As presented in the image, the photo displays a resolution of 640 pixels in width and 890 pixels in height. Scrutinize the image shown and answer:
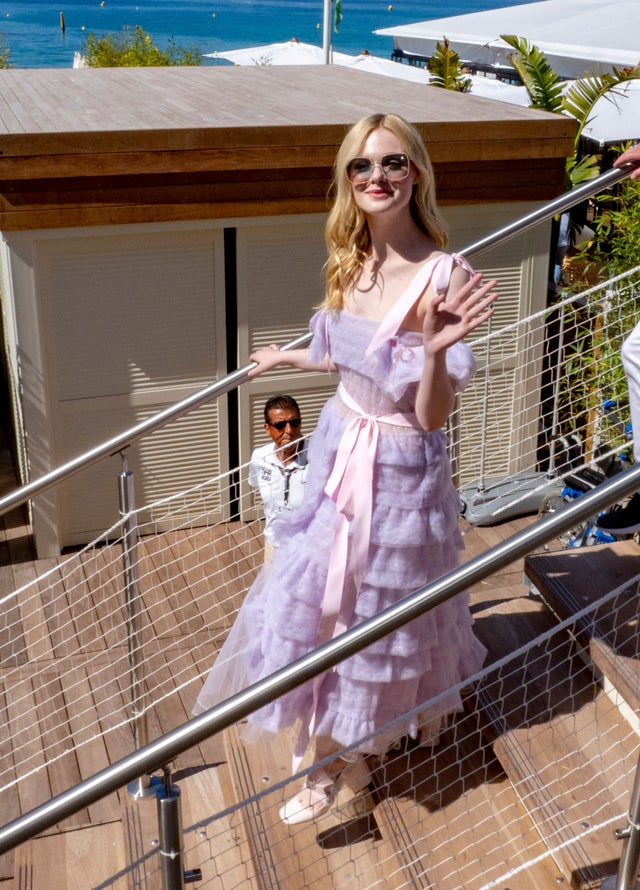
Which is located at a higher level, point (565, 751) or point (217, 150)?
point (217, 150)

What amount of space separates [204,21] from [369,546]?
87566 mm

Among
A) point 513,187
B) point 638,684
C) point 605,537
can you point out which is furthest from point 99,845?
point 513,187

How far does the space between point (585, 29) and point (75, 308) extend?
1080cm

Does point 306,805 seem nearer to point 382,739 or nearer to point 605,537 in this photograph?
point 382,739

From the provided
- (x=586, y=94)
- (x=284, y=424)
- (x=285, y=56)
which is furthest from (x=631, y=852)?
(x=285, y=56)

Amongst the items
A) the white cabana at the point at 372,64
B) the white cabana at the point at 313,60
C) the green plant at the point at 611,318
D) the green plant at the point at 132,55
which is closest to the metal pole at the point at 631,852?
the green plant at the point at 611,318

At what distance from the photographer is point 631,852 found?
215 cm

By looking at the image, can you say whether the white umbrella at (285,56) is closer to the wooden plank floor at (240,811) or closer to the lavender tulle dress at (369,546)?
the wooden plank floor at (240,811)

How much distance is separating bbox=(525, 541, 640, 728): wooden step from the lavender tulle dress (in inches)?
15.4

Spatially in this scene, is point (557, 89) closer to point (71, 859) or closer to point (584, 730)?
point (584, 730)

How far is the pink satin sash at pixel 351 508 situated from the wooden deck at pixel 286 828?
0.38 meters

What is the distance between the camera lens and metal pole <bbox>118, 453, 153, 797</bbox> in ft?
10.7

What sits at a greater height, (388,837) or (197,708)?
(197,708)

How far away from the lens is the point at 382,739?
104 inches
